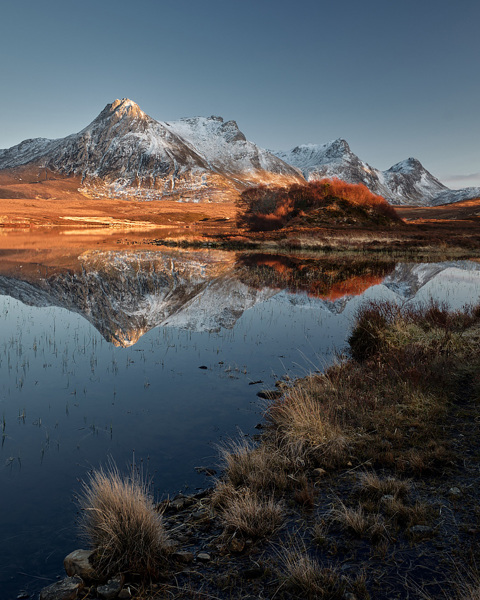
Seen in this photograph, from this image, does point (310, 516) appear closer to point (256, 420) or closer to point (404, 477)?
point (404, 477)

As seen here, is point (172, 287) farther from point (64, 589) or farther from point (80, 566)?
point (64, 589)

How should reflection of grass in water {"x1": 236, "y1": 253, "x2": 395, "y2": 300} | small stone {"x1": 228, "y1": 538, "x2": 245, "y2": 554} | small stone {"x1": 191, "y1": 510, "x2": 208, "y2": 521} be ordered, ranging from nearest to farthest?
small stone {"x1": 228, "y1": 538, "x2": 245, "y2": 554}, small stone {"x1": 191, "y1": 510, "x2": 208, "y2": 521}, reflection of grass in water {"x1": 236, "y1": 253, "x2": 395, "y2": 300}

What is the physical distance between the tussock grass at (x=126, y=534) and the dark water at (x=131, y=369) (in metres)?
0.59

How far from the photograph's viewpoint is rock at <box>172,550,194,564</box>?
4.61 metres

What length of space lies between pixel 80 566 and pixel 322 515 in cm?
284

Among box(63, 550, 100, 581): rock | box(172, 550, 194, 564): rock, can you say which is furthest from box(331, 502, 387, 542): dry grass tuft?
box(63, 550, 100, 581): rock

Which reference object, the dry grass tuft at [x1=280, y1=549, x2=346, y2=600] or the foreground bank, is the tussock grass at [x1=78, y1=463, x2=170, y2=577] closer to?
the foreground bank

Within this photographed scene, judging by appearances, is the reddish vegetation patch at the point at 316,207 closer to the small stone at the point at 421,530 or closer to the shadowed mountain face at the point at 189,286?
the shadowed mountain face at the point at 189,286

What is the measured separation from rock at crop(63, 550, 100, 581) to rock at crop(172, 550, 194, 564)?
0.83m

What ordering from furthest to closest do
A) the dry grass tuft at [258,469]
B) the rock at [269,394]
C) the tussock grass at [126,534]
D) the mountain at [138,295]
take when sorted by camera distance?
the mountain at [138,295]
the rock at [269,394]
the dry grass tuft at [258,469]
the tussock grass at [126,534]

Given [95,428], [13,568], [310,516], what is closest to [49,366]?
[95,428]

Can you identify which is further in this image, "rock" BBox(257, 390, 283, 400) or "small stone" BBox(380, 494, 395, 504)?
"rock" BBox(257, 390, 283, 400)

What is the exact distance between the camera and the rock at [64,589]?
13.4ft

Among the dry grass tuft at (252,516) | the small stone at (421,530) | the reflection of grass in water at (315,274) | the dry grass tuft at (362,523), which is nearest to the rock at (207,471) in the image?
the dry grass tuft at (252,516)
